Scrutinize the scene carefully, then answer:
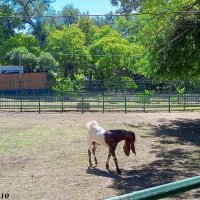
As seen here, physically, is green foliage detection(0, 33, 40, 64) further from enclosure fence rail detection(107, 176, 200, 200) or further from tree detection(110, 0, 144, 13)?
enclosure fence rail detection(107, 176, 200, 200)

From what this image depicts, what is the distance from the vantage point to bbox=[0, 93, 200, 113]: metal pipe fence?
2809 cm

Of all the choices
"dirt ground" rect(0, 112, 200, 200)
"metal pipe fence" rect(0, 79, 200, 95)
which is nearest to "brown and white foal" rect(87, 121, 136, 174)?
"dirt ground" rect(0, 112, 200, 200)

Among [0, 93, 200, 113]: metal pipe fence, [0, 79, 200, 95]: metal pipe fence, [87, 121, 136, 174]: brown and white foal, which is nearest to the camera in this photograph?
[87, 121, 136, 174]: brown and white foal

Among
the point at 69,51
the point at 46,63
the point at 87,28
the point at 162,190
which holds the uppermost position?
the point at 87,28

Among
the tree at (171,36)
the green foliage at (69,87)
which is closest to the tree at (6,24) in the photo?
the green foliage at (69,87)

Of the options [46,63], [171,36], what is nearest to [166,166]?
[171,36]

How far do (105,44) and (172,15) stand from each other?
35.6 m

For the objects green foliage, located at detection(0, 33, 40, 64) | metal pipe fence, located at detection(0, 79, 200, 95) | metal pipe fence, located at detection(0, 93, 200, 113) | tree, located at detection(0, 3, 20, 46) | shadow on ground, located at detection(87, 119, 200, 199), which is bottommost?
shadow on ground, located at detection(87, 119, 200, 199)

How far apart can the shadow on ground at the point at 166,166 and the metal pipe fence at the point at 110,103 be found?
35.2 ft

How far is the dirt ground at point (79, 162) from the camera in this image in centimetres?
803

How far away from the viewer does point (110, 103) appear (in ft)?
97.3

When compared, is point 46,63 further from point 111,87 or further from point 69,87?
point 111,87

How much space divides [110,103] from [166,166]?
19.2 metres

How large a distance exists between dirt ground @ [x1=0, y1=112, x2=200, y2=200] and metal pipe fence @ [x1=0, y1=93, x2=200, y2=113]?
857 centimetres
